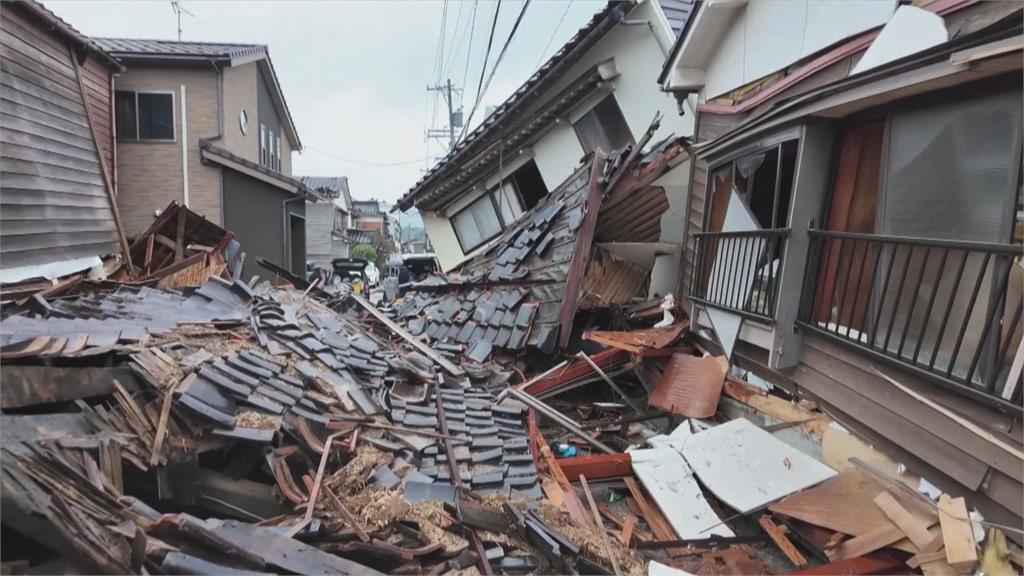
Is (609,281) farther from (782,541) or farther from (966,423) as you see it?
(966,423)

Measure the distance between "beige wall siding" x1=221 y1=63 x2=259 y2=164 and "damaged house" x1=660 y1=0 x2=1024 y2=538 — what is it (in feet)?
47.1

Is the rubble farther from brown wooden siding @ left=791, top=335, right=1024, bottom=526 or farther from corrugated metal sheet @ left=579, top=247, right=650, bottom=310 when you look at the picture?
corrugated metal sheet @ left=579, top=247, right=650, bottom=310

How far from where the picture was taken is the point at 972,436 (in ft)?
9.72

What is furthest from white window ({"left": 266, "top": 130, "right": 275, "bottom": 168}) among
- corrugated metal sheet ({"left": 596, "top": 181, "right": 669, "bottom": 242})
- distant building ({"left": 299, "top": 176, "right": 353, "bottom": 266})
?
corrugated metal sheet ({"left": 596, "top": 181, "right": 669, "bottom": 242})

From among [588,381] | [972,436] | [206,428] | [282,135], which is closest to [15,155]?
[206,428]

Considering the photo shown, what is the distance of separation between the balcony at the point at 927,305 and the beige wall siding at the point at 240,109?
15.6 m

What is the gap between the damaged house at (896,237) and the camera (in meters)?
2.88

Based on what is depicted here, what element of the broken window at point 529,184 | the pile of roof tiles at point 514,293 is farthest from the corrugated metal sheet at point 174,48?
the pile of roof tiles at point 514,293

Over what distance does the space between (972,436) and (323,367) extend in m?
5.19

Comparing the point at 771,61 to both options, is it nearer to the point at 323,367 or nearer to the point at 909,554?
the point at 909,554

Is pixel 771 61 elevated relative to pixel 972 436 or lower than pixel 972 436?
elevated

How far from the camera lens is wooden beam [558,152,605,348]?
24.1ft

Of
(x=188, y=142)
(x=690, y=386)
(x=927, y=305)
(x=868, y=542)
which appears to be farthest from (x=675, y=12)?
(x=188, y=142)

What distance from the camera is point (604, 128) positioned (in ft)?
35.9
